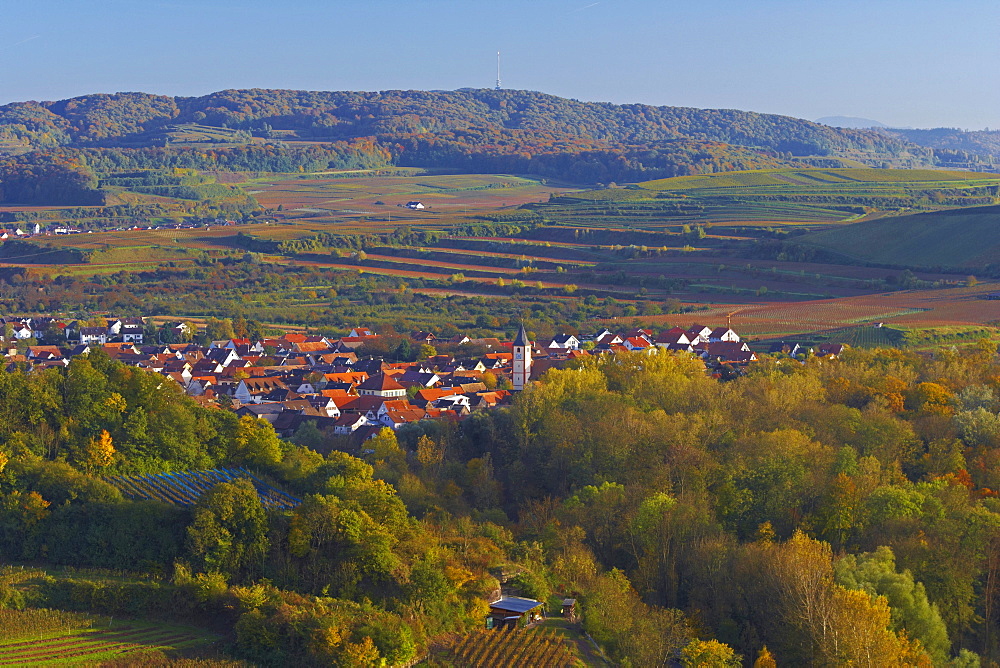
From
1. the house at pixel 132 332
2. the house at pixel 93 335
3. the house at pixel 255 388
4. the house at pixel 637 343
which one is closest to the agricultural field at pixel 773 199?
the house at pixel 637 343

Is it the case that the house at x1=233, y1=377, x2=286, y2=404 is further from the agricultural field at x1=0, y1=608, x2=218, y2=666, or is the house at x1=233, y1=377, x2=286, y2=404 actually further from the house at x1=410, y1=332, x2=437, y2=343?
the agricultural field at x1=0, y1=608, x2=218, y2=666

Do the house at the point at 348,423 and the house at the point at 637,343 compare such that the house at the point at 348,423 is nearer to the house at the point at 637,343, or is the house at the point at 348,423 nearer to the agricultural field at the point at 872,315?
the house at the point at 637,343

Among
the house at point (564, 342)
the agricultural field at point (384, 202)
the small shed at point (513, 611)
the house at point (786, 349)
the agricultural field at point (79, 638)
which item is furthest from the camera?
the agricultural field at point (384, 202)

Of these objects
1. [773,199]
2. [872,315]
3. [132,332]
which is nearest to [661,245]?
[773,199]

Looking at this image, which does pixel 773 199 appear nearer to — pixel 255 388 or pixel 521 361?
pixel 521 361

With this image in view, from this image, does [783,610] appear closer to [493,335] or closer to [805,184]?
[493,335]

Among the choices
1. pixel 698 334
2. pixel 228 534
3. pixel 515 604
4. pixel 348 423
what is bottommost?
pixel 698 334

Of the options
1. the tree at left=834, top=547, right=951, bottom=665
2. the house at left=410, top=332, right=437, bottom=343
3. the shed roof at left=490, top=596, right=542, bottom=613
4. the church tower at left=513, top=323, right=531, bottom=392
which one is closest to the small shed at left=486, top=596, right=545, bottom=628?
the shed roof at left=490, top=596, right=542, bottom=613
